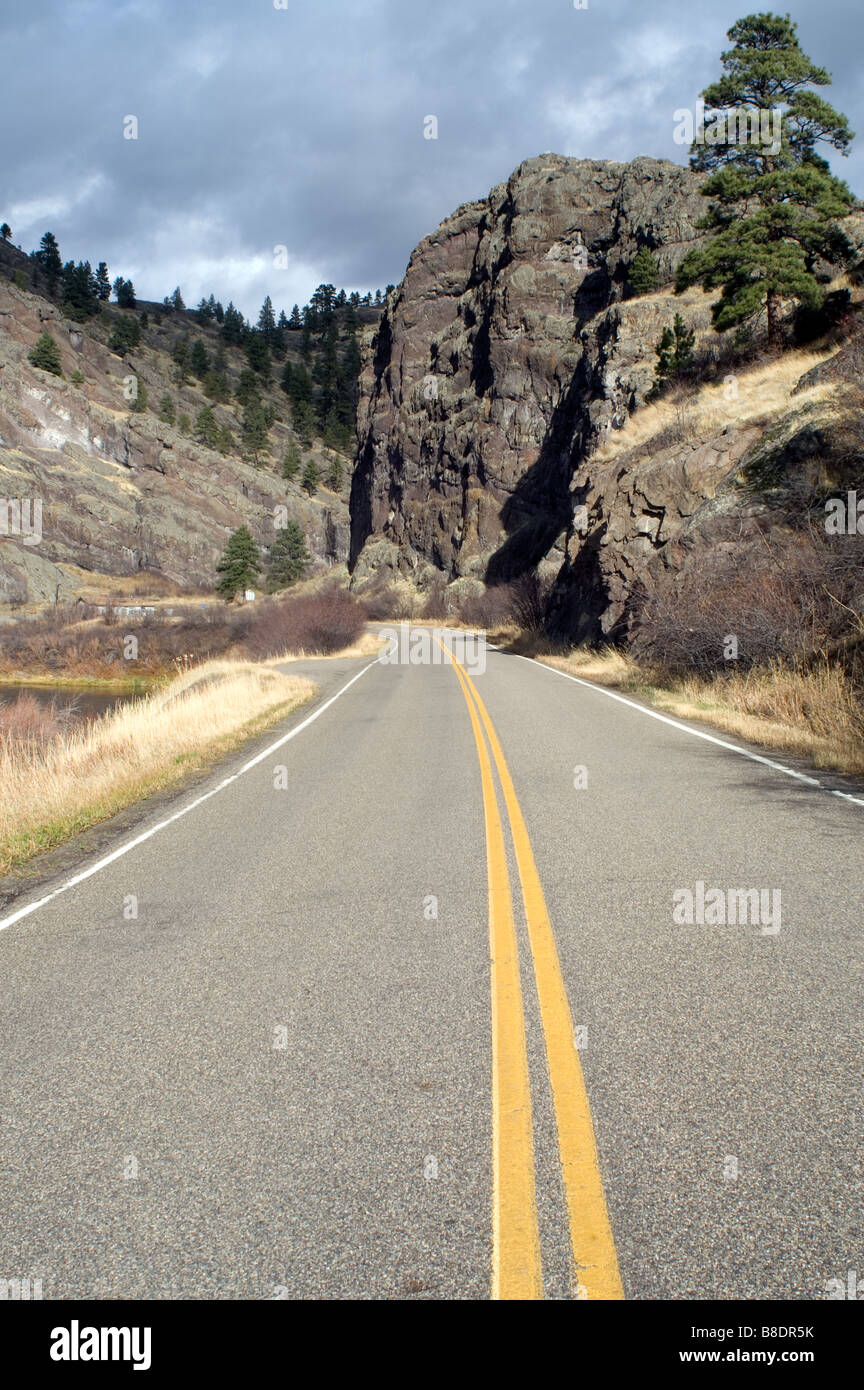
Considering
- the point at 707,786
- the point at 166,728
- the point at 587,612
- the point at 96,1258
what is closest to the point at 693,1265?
the point at 96,1258

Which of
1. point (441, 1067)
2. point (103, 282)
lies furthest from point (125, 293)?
point (441, 1067)

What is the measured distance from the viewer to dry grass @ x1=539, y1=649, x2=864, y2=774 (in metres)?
10.7

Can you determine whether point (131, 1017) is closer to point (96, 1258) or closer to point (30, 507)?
point (96, 1258)

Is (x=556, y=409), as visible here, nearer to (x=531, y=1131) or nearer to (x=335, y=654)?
(x=335, y=654)

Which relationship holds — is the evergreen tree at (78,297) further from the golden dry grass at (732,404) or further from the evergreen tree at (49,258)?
the golden dry grass at (732,404)

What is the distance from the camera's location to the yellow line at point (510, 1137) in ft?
8.02

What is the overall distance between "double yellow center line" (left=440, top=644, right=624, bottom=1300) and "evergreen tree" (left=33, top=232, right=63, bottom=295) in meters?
162

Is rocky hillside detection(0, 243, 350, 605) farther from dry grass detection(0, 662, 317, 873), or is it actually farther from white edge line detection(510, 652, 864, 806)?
white edge line detection(510, 652, 864, 806)

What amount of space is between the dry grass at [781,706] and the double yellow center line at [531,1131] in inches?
247

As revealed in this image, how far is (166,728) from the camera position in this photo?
14703mm

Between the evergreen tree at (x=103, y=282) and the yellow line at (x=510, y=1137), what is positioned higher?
the evergreen tree at (x=103, y=282)

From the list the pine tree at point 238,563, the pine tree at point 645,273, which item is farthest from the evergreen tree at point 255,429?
the pine tree at point 645,273
